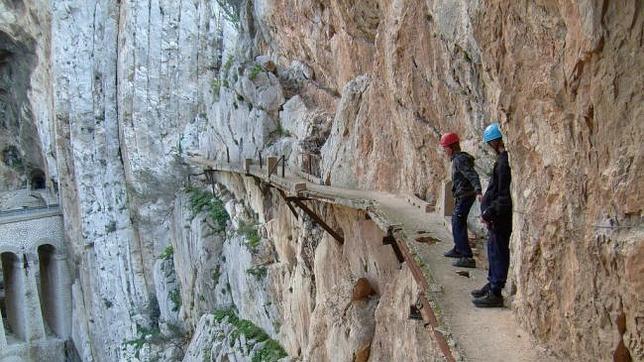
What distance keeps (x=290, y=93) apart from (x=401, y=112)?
8.17m

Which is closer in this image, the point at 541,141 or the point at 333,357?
the point at 541,141

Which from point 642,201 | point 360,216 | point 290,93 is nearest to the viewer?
point 642,201

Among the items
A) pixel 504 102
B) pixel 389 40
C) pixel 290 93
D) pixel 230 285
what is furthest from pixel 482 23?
pixel 230 285

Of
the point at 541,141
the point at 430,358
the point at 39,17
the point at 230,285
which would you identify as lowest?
the point at 230,285

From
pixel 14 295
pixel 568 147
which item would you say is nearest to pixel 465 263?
pixel 568 147

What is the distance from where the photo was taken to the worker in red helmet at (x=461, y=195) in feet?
17.7

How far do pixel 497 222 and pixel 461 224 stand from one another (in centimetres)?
97

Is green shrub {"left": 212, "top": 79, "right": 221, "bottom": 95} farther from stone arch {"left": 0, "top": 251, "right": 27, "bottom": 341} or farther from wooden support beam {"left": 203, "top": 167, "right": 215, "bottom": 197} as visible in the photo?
stone arch {"left": 0, "top": 251, "right": 27, "bottom": 341}

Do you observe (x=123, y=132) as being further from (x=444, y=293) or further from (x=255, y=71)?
(x=444, y=293)

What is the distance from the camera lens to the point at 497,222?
14.6 feet

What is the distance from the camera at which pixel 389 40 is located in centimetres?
805

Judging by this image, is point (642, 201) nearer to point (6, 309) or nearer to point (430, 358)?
point (430, 358)

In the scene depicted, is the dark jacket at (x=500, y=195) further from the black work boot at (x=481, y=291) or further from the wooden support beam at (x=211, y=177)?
the wooden support beam at (x=211, y=177)

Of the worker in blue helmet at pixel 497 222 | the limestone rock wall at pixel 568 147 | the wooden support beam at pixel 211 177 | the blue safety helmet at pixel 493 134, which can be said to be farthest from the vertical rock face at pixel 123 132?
the limestone rock wall at pixel 568 147
